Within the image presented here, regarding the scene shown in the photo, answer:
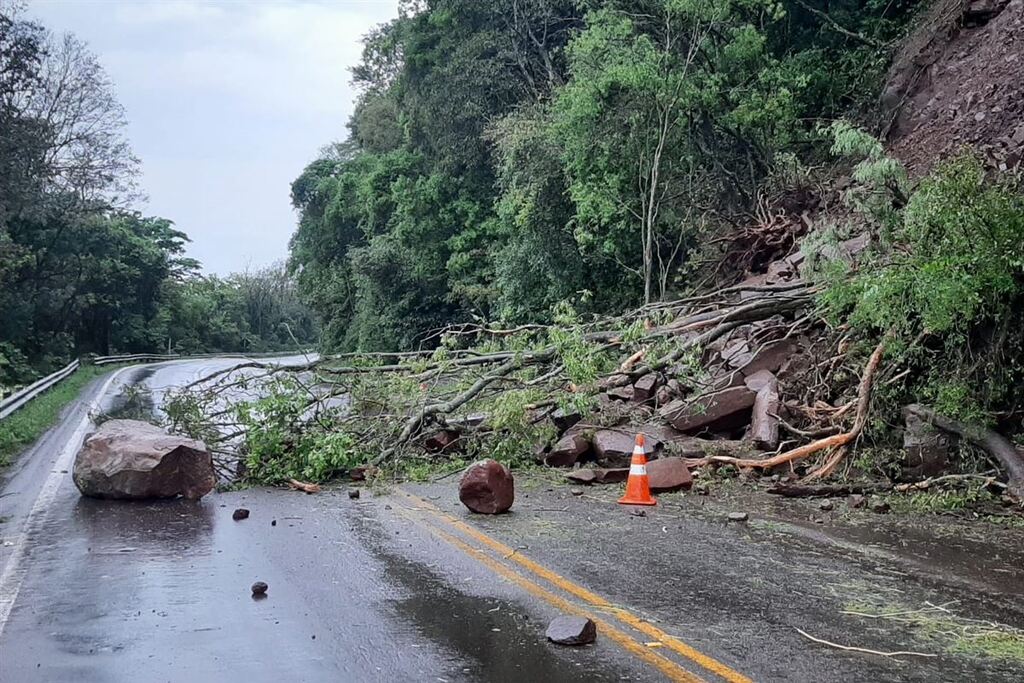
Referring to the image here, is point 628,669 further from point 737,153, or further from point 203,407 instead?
point 737,153

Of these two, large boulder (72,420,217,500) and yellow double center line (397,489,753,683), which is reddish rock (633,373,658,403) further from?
large boulder (72,420,217,500)

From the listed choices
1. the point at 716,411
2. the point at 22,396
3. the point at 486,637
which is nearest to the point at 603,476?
the point at 716,411

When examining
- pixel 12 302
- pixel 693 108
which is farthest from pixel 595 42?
pixel 12 302

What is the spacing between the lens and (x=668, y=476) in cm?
875

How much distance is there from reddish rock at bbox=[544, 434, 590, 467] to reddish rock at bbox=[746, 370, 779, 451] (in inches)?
73.9

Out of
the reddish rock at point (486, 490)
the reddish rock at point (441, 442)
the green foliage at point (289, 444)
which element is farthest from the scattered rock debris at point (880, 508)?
the green foliage at point (289, 444)

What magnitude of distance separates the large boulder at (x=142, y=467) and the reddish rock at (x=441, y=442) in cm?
257

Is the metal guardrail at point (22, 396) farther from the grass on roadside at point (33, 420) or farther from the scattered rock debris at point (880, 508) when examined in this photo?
the scattered rock debris at point (880, 508)

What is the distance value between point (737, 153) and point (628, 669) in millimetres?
16293

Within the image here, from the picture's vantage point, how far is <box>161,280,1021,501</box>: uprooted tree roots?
9.73 metres

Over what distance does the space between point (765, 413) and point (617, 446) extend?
1736 mm

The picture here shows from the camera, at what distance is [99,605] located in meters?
5.25

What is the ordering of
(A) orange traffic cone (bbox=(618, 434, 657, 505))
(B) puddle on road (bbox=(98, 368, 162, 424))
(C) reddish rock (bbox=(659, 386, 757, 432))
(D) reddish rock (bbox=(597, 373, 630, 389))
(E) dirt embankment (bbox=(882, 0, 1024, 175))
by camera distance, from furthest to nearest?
(B) puddle on road (bbox=(98, 368, 162, 424)) < (E) dirt embankment (bbox=(882, 0, 1024, 175)) < (D) reddish rock (bbox=(597, 373, 630, 389)) < (C) reddish rock (bbox=(659, 386, 757, 432)) < (A) orange traffic cone (bbox=(618, 434, 657, 505))

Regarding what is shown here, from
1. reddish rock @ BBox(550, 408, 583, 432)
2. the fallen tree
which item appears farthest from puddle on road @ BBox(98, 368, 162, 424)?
the fallen tree
